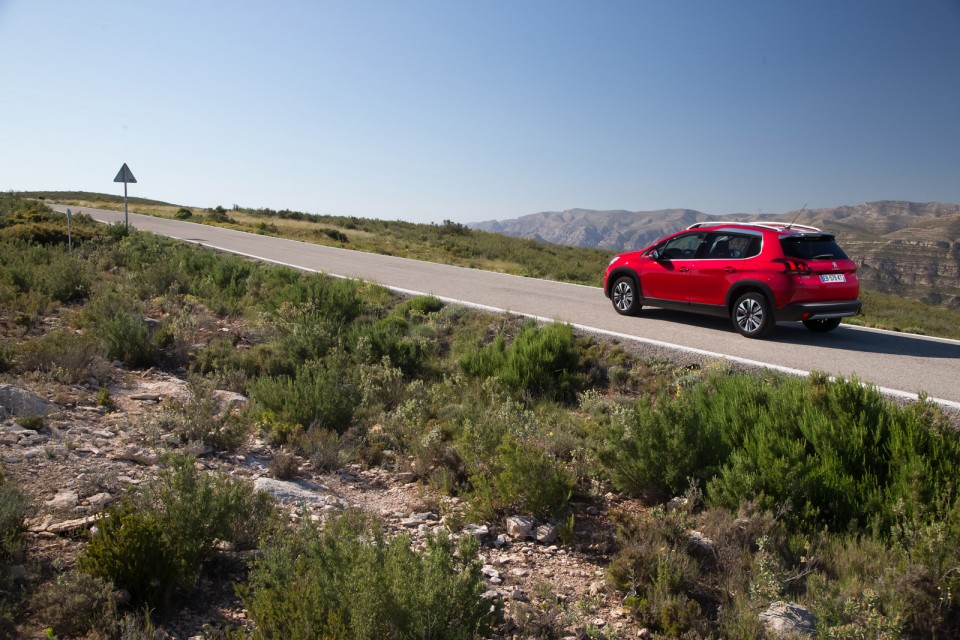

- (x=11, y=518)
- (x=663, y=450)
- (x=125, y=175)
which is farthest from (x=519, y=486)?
(x=125, y=175)

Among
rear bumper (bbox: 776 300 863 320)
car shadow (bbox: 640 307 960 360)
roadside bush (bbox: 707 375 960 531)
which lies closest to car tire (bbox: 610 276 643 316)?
car shadow (bbox: 640 307 960 360)

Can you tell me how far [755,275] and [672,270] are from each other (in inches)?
60.7

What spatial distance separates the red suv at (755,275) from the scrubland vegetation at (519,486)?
2.44 metres

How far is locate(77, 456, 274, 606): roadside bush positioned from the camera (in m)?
3.43

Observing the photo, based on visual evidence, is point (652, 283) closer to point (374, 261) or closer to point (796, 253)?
point (796, 253)

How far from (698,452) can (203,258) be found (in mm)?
13444

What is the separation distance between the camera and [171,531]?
377 cm

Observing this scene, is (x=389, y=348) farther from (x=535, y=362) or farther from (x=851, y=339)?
(x=851, y=339)

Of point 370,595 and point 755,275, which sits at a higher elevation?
point 755,275

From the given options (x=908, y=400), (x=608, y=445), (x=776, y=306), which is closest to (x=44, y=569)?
(x=608, y=445)

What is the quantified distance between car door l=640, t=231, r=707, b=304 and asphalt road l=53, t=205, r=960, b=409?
19.1 inches

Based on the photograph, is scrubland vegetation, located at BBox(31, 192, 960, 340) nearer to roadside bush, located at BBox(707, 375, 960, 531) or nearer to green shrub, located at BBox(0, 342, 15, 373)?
roadside bush, located at BBox(707, 375, 960, 531)

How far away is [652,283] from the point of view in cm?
1090

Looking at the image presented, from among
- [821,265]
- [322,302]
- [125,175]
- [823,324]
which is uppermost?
[125,175]
